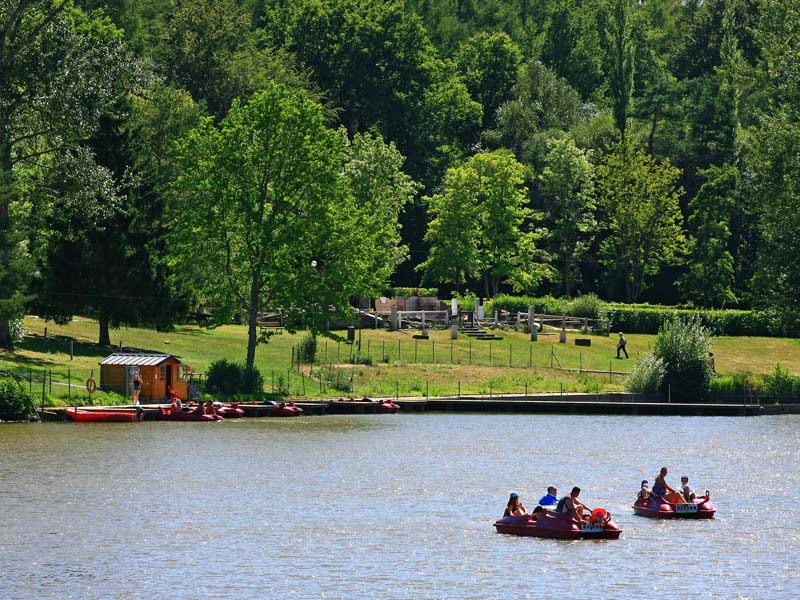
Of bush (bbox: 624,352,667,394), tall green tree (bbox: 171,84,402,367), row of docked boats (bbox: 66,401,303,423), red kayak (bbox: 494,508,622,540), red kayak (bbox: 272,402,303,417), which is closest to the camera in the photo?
red kayak (bbox: 494,508,622,540)

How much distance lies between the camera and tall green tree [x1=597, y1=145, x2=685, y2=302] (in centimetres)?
15525

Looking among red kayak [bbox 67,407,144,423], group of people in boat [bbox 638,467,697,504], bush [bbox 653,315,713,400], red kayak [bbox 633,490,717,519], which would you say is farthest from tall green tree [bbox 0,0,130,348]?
red kayak [bbox 633,490,717,519]

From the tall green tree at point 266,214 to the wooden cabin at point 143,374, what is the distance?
915 centimetres

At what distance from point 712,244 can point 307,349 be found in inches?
2086

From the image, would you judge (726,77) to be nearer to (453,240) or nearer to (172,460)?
(453,240)

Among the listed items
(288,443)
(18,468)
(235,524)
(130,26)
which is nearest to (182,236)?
(288,443)

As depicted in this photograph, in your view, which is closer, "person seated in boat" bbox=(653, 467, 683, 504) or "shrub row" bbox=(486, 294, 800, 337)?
"person seated in boat" bbox=(653, 467, 683, 504)

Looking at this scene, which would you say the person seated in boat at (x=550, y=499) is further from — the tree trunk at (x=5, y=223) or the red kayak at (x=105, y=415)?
the tree trunk at (x=5, y=223)

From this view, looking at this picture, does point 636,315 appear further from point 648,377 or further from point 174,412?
point 174,412

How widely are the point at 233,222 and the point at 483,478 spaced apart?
109 ft

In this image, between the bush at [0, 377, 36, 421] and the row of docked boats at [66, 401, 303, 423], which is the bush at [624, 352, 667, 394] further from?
the bush at [0, 377, 36, 421]

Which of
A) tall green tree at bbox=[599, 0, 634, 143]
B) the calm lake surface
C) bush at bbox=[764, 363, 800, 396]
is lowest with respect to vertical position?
the calm lake surface

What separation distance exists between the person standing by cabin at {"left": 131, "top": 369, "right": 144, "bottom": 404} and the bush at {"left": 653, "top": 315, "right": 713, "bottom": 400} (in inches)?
1485

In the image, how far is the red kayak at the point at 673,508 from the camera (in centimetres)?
6662
